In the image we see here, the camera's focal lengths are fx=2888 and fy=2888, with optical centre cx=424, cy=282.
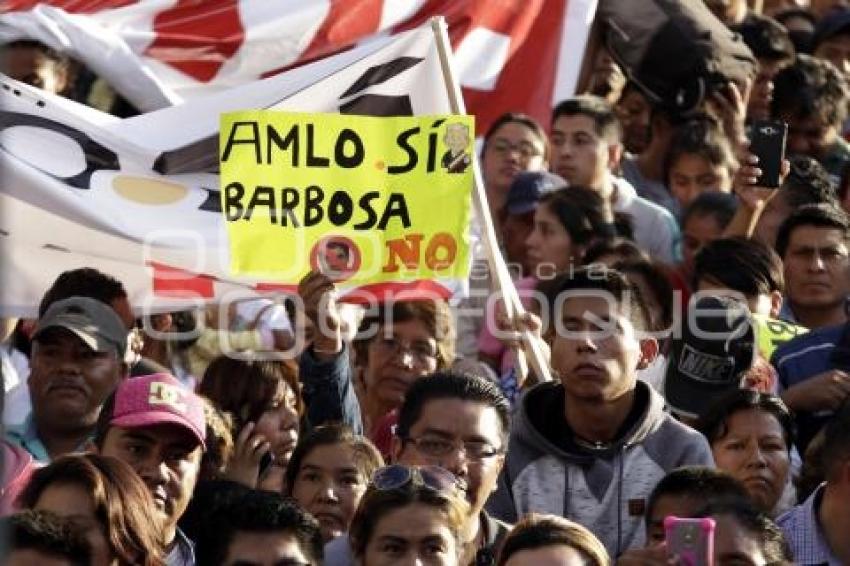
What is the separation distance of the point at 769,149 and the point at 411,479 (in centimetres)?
358

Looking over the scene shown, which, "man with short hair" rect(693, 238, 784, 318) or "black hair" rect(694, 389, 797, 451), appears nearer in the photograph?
"black hair" rect(694, 389, 797, 451)

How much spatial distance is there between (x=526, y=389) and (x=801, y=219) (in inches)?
77.2

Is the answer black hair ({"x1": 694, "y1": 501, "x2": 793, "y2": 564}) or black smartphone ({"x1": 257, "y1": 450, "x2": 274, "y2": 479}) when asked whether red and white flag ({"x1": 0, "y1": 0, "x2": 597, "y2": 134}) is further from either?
black hair ({"x1": 694, "y1": 501, "x2": 793, "y2": 564})

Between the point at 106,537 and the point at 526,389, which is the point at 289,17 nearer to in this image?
the point at 526,389

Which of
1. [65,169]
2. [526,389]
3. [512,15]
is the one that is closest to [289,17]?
[512,15]

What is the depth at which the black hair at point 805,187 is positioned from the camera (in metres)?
11.8

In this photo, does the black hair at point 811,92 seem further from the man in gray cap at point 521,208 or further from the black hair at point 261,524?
the black hair at point 261,524

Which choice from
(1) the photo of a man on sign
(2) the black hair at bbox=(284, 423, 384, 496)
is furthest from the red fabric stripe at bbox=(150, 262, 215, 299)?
(2) the black hair at bbox=(284, 423, 384, 496)

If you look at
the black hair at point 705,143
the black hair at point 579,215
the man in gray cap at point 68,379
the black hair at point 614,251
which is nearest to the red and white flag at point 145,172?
the man in gray cap at point 68,379

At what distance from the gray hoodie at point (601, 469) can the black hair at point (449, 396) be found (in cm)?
22

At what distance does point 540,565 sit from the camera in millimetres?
7473

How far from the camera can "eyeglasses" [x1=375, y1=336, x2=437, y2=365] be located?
9836 mm

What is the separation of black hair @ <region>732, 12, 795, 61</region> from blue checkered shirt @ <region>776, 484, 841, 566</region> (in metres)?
5.96

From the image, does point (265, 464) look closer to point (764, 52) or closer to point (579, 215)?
point (579, 215)
